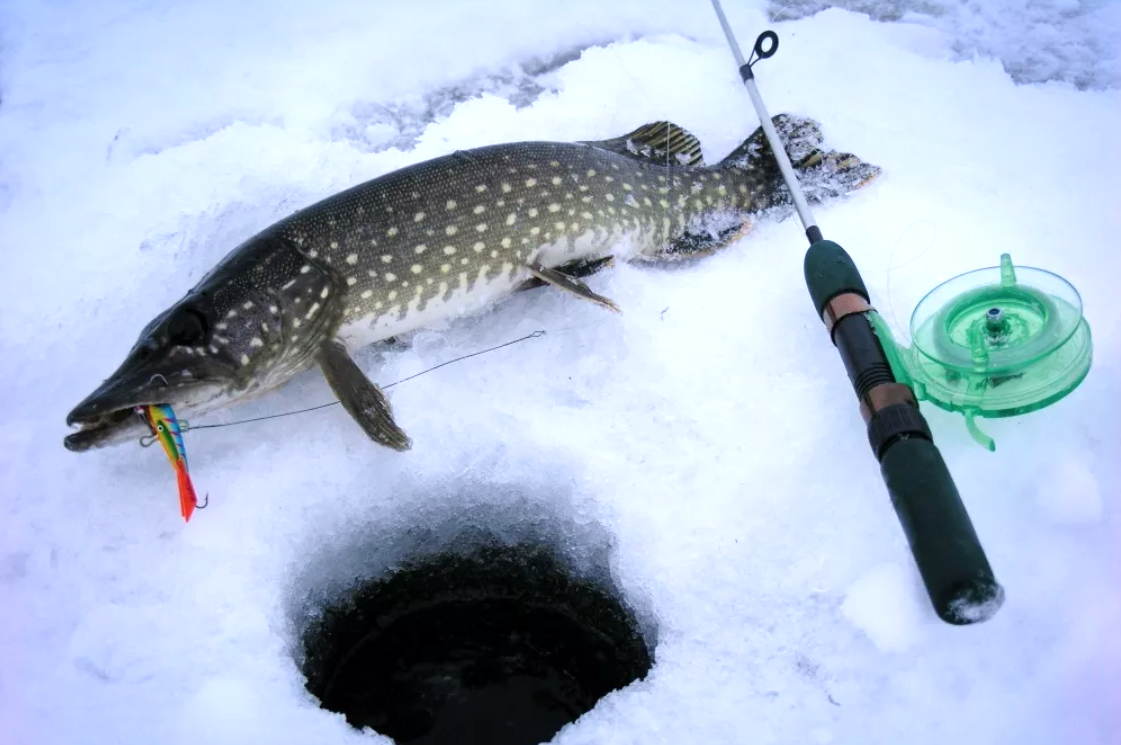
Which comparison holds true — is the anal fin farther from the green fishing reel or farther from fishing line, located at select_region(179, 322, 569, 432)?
the green fishing reel

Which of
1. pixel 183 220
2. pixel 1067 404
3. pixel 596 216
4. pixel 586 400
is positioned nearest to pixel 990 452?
pixel 1067 404

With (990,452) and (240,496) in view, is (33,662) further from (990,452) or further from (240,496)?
(990,452)

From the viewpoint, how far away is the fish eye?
238cm

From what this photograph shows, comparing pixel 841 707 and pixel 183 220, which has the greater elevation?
pixel 183 220

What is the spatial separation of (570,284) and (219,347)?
108cm

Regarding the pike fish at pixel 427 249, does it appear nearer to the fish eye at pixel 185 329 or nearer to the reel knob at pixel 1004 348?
the fish eye at pixel 185 329

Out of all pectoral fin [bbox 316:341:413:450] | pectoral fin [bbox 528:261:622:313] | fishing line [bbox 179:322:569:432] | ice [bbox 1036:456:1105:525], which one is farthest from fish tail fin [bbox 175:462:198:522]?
ice [bbox 1036:456:1105:525]

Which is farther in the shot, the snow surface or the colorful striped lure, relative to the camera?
the colorful striped lure

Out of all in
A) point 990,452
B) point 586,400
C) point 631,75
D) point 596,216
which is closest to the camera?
point 990,452

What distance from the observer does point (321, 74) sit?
3.90m

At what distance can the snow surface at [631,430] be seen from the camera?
200 cm

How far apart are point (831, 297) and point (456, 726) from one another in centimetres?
155

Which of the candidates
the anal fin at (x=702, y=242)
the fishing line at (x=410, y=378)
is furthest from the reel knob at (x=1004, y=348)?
the fishing line at (x=410, y=378)

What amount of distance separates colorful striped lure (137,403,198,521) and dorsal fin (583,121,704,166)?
5.81ft
